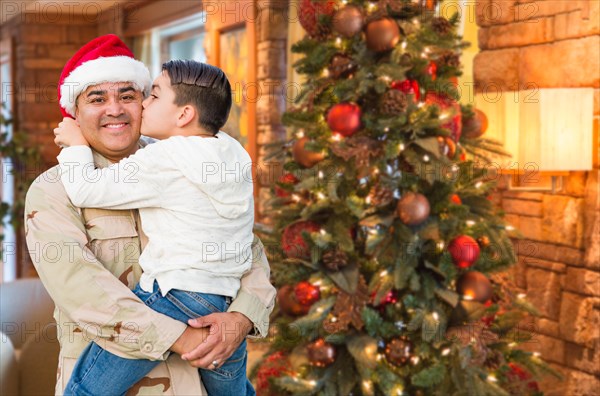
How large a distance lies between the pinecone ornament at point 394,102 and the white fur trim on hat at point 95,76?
131 centimetres

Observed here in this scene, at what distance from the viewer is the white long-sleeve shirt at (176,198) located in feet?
5.12

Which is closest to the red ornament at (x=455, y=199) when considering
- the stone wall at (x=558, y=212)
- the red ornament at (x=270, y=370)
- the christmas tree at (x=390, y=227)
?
the christmas tree at (x=390, y=227)

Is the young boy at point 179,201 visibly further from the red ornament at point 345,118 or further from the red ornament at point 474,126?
the red ornament at point 474,126

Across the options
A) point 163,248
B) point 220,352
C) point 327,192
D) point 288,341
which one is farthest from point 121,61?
point 288,341

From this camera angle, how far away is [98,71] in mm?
1755

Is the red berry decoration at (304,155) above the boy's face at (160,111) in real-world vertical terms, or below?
below

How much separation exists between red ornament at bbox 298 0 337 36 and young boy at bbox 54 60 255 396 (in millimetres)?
1493

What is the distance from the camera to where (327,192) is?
Result: 3045 mm

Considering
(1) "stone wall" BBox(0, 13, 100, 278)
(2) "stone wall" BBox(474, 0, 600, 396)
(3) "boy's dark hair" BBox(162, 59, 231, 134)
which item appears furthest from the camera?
(1) "stone wall" BBox(0, 13, 100, 278)

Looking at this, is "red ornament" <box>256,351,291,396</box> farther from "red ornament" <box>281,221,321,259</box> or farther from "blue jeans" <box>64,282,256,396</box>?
"blue jeans" <box>64,282,256,396</box>

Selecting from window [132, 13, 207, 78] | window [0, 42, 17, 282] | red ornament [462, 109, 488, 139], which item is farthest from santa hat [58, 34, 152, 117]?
window [0, 42, 17, 282]

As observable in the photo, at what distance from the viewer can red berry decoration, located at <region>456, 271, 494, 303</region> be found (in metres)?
2.99

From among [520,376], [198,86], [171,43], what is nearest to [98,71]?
[198,86]

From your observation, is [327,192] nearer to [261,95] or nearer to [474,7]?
[474,7]
